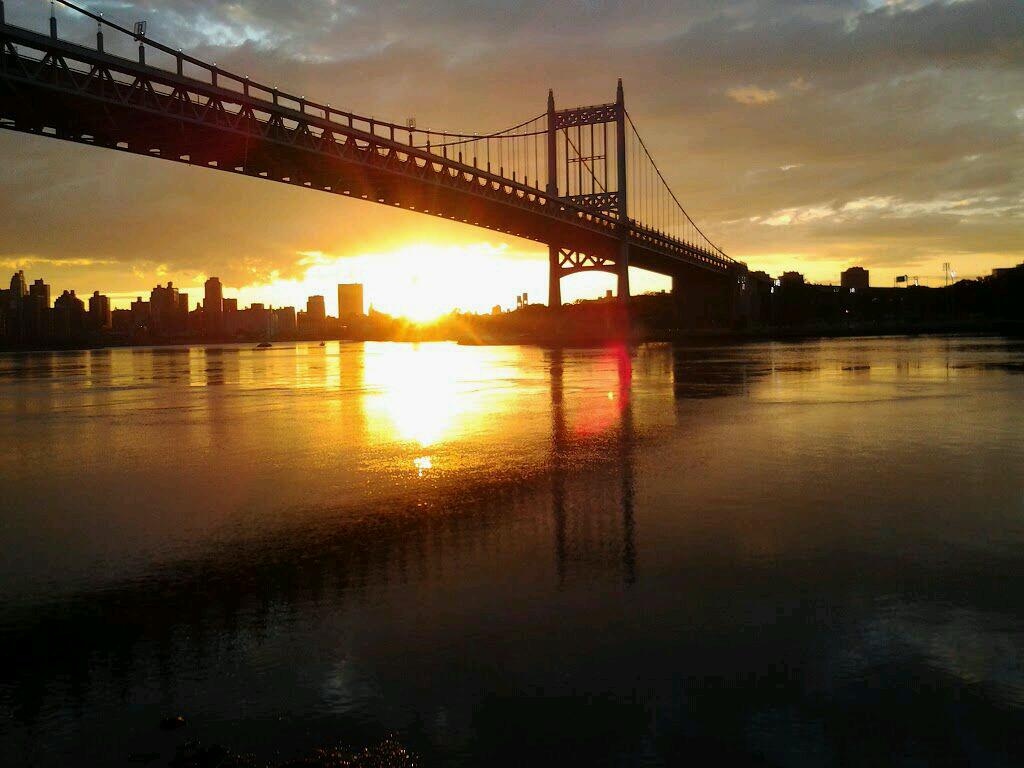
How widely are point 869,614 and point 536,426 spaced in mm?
12644

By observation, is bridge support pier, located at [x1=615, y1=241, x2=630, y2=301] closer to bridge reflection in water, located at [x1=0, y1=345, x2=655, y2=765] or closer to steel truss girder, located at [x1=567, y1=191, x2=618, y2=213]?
steel truss girder, located at [x1=567, y1=191, x2=618, y2=213]

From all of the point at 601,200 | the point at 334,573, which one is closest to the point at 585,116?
the point at 601,200

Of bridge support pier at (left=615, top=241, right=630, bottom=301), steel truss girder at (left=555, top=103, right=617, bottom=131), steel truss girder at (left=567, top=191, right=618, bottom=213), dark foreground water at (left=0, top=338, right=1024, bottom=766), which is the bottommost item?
dark foreground water at (left=0, top=338, right=1024, bottom=766)

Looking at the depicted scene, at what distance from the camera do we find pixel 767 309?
480ft

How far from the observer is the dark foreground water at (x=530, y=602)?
4629 millimetres

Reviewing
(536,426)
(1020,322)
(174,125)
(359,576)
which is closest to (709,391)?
(536,426)

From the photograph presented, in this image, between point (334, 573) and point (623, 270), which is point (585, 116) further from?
point (334, 573)

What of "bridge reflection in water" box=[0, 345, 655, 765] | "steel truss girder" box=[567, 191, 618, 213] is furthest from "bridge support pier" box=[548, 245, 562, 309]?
"bridge reflection in water" box=[0, 345, 655, 765]

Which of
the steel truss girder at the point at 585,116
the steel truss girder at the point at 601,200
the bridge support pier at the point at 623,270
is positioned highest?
the steel truss girder at the point at 585,116

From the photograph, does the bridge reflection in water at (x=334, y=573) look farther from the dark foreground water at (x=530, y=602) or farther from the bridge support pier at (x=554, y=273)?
the bridge support pier at (x=554, y=273)

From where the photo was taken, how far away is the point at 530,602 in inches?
259

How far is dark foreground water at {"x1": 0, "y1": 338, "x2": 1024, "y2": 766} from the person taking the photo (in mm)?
4629

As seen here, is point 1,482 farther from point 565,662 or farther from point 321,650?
point 565,662

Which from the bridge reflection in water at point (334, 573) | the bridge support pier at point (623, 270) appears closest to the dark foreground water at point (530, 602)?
the bridge reflection in water at point (334, 573)
